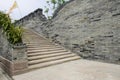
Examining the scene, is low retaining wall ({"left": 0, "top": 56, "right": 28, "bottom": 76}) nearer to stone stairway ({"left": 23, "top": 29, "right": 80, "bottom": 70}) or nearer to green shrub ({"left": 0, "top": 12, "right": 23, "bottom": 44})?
stone stairway ({"left": 23, "top": 29, "right": 80, "bottom": 70})

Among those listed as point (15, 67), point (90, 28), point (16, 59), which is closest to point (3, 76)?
point (15, 67)

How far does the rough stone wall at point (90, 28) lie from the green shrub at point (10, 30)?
3.13m

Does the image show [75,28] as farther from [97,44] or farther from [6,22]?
[6,22]

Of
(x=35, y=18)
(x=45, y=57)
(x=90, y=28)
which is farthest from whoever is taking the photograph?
(x=35, y=18)

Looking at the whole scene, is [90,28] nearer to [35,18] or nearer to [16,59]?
[16,59]

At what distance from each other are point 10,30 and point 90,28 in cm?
340

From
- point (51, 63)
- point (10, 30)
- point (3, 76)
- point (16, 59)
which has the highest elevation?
point (10, 30)

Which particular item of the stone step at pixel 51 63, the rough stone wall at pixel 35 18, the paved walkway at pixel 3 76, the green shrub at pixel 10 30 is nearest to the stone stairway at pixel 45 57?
the stone step at pixel 51 63

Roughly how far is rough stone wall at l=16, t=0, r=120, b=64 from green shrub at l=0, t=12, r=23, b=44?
123 inches

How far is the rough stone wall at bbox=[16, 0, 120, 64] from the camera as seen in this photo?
221 inches

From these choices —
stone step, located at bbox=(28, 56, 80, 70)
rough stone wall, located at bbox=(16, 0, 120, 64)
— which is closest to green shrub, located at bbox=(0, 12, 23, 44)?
stone step, located at bbox=(28, 56, 80, 70)

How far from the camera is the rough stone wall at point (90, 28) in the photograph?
562 centimetres

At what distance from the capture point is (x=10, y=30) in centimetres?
456

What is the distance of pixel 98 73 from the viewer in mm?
4316
